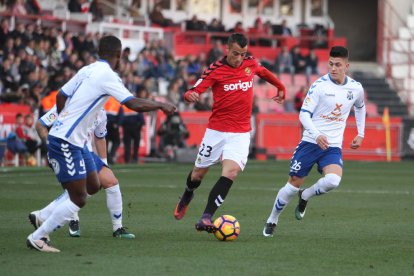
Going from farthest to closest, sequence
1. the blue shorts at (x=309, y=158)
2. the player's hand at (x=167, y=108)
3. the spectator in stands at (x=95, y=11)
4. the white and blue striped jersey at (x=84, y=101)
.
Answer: the spectator in stands at (x=95, y=11)
the blue shorts at (x=309, y=158)
the white and blue striped jersey at (x=84, y=101)
the player's hand at (x=167, y=108)

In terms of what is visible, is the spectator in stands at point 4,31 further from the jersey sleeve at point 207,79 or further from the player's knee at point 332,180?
the player's knee at point 332,180

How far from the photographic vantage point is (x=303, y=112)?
42.5 feet

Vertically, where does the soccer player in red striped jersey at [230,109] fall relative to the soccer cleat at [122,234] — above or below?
above

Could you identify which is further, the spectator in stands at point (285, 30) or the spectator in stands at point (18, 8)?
the spectator in stands at point (285, 30)

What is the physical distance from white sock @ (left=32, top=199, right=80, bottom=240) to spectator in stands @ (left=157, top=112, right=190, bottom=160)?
65.9 feet

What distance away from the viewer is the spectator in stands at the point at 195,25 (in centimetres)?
4247

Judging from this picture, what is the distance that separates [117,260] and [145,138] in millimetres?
21289

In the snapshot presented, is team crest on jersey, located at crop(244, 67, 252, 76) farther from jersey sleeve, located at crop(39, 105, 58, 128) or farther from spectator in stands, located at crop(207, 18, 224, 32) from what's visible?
spectator in stands, located at crop(207, 18, 224, 32)

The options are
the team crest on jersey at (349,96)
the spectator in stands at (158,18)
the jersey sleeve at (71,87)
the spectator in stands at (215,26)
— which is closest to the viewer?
the jersey sleeve at (71,87)

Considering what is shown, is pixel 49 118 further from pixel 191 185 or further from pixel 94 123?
pixel 191 185

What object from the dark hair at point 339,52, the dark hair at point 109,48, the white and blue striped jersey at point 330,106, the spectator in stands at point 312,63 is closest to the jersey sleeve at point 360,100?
the white and blue striped jersey at point 330,106

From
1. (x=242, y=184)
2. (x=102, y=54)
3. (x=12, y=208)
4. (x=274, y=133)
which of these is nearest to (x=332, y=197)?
Result: (x=242, y=184)

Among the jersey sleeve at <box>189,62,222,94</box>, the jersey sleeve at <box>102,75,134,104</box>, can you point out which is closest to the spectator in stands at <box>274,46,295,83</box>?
the jersey sleeve at <box>189,62,222,94</box>

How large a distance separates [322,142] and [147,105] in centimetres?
280
